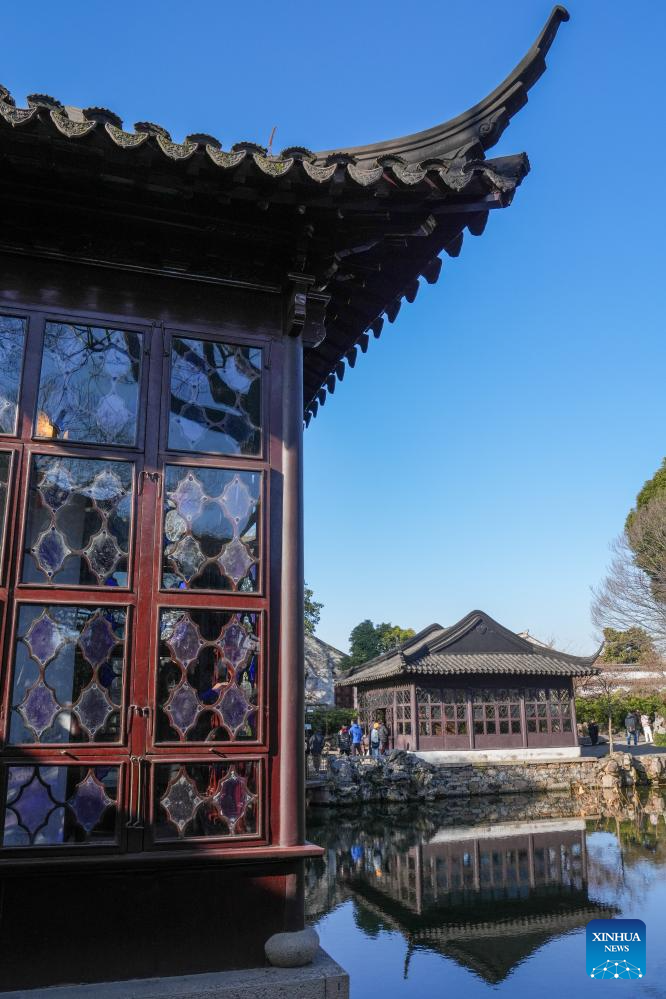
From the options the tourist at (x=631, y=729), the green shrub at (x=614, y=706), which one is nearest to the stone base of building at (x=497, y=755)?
the green shrub at (x=614, y=706)

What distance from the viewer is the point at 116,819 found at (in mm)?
3318

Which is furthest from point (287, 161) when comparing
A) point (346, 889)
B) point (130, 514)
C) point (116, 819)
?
point (346, 889)

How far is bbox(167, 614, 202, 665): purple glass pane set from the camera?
3.59 metres

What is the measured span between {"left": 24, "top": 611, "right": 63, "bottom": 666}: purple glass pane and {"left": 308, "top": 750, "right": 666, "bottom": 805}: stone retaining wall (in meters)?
16.7

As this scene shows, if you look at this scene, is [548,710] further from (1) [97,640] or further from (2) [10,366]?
(2) [10,366]

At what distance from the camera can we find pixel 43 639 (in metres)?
3.45

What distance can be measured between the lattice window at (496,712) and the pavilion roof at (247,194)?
2242 cm

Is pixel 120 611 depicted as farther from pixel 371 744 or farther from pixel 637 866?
pixel 371 744

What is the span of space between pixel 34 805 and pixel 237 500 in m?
1.58

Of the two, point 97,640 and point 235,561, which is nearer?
point 97,640

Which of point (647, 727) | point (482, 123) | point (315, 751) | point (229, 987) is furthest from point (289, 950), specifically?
point (647, 727)

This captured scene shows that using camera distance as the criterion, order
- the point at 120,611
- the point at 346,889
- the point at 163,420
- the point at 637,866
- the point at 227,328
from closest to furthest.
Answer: the point at 120,611 < the point at 163,420 < the point at 227,328 < the point at 346,889 < the point at 637,866

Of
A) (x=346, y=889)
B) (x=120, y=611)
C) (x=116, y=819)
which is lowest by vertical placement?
(x=346, y=889)

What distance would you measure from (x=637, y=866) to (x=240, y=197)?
34.2 ft
